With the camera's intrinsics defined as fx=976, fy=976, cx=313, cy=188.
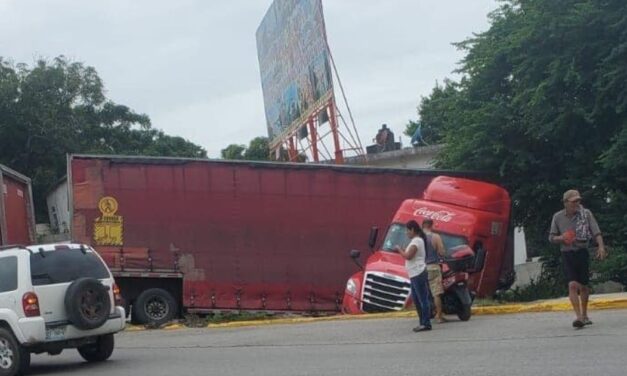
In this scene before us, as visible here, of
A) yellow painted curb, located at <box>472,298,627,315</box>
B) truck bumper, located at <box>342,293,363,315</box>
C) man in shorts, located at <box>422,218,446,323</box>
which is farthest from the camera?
truck bumper, located at <box>342,293,363,315</box>

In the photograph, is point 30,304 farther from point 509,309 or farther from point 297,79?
point 297,79

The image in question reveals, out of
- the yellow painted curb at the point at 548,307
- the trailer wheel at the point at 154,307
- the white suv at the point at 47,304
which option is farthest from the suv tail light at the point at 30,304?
the trailer wheel at the point at 154,307

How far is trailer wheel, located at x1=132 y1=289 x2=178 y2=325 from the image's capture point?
20438 millimetres

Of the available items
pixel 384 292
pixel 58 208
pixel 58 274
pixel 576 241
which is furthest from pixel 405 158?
pixel 58 274

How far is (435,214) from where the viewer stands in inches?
765

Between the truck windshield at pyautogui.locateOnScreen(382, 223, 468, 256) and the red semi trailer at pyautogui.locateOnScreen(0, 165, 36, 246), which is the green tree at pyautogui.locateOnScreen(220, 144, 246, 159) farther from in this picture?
the truck windshield at pyautogui.locateOnScreen(382, 223, 468, 256)

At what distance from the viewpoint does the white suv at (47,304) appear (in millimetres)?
11688

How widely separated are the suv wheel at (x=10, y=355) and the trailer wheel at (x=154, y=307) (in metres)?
8.60

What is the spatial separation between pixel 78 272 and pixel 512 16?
52.6ft

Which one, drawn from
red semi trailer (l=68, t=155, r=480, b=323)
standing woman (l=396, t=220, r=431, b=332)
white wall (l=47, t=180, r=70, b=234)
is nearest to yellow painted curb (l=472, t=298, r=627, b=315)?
standing woman (l=396, t=220, r=431, b=332)

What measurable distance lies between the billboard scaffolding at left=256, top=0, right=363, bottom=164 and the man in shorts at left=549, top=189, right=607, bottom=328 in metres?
19.4

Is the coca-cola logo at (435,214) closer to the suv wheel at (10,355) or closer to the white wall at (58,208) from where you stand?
the suv wheel at (10,355)

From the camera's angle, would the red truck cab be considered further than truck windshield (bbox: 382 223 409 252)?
No

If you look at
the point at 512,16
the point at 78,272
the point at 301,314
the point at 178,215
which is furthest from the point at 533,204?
the point at 78,272
